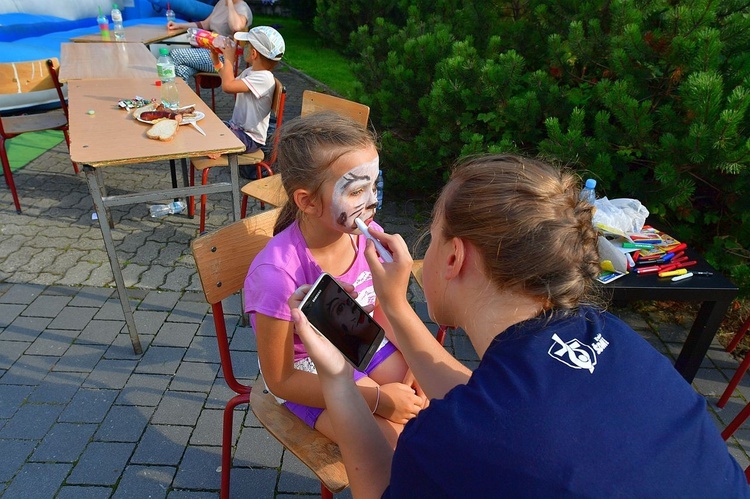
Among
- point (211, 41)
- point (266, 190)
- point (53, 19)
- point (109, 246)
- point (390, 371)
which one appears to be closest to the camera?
point (390, 371)

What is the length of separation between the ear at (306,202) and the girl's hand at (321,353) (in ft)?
1.57

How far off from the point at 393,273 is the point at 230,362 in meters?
0.80

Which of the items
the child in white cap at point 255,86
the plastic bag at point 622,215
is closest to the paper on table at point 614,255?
the plastic bag at point 622,215

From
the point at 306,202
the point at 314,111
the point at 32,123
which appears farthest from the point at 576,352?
the point at 32,123

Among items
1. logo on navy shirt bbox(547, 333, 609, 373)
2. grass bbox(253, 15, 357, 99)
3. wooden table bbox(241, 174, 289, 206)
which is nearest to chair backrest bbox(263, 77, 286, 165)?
wooden table bbox(241, 174, 289, 206)

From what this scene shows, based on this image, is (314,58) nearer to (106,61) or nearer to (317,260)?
(106,61)

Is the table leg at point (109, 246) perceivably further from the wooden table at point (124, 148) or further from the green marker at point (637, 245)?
the green marker at point (637, 245)

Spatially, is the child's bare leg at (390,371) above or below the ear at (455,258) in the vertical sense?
below

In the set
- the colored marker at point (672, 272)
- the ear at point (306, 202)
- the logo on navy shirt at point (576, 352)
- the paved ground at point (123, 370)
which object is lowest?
the paved ground at point (123, 370)

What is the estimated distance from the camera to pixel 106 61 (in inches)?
177

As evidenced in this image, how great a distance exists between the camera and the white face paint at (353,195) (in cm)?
165

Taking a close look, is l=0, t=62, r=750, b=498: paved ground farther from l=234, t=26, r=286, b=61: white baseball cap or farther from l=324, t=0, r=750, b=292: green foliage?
l=234, t=26, r=286, b=61: white baseball cap

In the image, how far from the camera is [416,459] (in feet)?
2.91

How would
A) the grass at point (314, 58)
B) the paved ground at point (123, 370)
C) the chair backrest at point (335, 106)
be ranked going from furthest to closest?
the grass at point (314, 58) → the chair backrest at point (335, 106) → the paved ground at point (123, 370)
